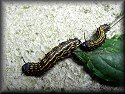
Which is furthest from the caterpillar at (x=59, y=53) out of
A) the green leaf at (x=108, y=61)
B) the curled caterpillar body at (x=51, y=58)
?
the green leaf at (x=108, y=61)

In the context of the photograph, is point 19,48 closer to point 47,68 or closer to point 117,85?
point 47,68

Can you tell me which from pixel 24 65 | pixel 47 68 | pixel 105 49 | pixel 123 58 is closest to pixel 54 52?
pixel 47 68

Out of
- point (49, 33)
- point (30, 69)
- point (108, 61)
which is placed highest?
point (49, 33)

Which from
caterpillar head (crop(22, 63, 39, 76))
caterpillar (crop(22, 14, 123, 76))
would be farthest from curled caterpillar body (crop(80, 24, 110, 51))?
caterpillar head (crop(22, 63, 39, 76))

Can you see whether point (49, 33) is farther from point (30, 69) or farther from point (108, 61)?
point (108, 61)

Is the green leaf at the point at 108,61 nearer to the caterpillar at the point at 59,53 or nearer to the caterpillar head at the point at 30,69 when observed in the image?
the caterpillar at the point at 59,53

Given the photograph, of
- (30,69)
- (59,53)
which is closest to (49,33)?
(59,53)
